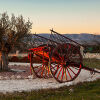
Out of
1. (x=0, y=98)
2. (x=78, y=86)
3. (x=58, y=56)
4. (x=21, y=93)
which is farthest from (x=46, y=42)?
(x=0, y=98)

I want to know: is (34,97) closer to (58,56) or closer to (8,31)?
(58,56)

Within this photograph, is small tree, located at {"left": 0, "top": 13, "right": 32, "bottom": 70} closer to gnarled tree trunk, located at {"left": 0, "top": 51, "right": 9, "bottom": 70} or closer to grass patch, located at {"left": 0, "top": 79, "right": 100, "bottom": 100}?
gnarled tree trunk, located at {"left": 0, "top": 51, "right": 9, "bottom": 70}

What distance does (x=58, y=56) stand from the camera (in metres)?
11.5

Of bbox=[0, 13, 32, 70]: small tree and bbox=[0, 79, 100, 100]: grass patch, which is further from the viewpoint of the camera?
bbox=[0, 13, 32, 70]: small tree

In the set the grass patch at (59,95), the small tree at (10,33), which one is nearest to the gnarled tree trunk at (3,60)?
the small tree at (10,33)

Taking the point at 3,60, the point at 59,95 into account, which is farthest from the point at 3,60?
the point at 59,95

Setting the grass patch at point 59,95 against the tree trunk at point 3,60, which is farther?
the tree trunk at point 3,60

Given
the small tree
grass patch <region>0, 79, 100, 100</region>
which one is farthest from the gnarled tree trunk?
grass patch <region>0, 79, 100, 100</region>

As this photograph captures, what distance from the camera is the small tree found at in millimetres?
14312

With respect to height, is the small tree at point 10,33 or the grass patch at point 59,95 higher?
the small tree at point 10,33

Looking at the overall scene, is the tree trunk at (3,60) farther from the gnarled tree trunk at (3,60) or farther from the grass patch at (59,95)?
the grass patch at (59,95)

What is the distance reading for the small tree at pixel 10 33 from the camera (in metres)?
14.3

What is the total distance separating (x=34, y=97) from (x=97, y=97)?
2.15 metres

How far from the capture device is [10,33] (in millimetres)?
14328
